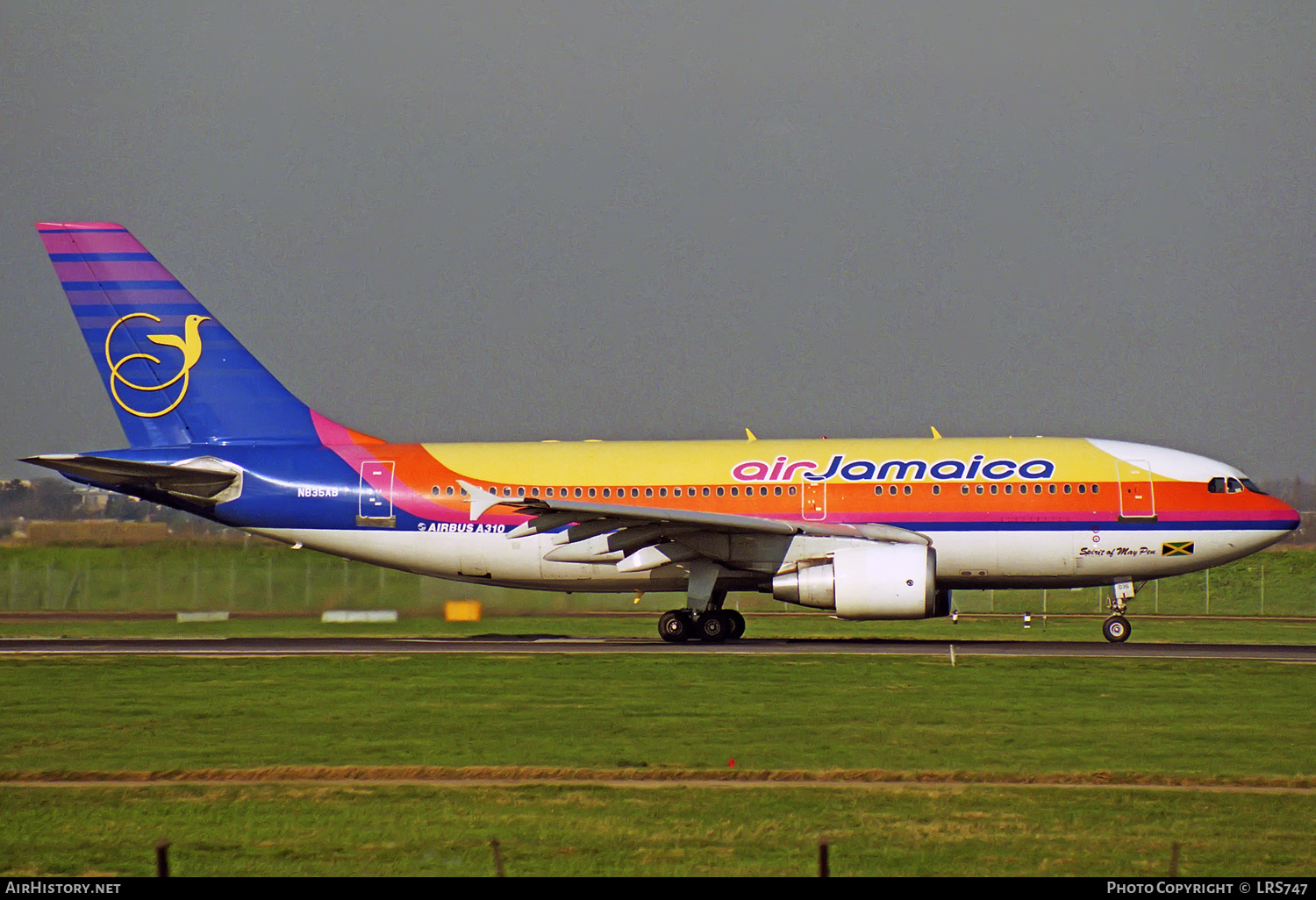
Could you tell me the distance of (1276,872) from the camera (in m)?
10.1

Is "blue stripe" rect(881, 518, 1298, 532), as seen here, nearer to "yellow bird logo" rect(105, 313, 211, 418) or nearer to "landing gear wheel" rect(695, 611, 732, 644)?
"landing gear wheel" rect(695, 611, 732, 644)

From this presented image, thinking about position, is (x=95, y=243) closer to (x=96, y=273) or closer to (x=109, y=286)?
(x=96, y=273)

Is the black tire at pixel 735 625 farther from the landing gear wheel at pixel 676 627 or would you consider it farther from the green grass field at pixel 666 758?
the green grass field at pixel 666 758

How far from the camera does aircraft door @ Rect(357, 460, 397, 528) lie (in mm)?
31297

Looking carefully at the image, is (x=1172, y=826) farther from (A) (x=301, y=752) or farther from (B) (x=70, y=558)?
(B) (x=70, y=558)

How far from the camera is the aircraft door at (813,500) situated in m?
30.1

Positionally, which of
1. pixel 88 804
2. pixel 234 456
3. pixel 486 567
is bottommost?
pixel 88 804

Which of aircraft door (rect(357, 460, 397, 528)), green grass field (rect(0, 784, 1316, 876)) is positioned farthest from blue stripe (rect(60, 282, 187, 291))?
green grass field (rect(0, 784, 1316, 876))

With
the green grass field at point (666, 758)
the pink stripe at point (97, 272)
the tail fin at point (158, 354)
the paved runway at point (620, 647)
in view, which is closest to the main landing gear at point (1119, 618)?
the paved runway at point (620, 647)

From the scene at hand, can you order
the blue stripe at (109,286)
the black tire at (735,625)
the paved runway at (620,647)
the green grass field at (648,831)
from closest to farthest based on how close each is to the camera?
1. the green grass field at (648,831)
2. the paved runway at (620,647)
3. the black tire at (735,625)
4. the blue stripe at (109,286)

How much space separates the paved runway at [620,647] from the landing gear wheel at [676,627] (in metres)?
0.36

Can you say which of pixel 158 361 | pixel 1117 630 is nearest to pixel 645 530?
pixel 1117 630

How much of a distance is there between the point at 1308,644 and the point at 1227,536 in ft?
9.23
